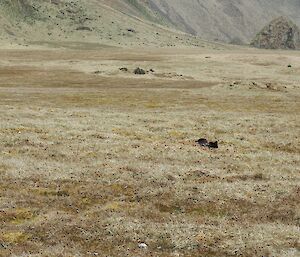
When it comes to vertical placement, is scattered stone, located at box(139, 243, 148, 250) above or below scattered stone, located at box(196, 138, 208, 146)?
above

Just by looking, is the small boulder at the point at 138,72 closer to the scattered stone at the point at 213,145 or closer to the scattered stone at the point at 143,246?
the scattered stone at the point at 213,145

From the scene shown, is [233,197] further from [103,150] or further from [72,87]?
[72,87]

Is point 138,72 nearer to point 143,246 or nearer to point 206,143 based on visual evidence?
point 206,143

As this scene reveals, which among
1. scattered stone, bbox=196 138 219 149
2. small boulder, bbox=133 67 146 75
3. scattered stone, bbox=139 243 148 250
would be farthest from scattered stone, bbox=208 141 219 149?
small boulder, bbox=133 67 146 75

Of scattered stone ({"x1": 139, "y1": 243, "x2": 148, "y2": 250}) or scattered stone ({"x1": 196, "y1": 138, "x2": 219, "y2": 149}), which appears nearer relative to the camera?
scattered stone ({"x1": 139, "y1": 243, "x2": 148, "y2": 250})

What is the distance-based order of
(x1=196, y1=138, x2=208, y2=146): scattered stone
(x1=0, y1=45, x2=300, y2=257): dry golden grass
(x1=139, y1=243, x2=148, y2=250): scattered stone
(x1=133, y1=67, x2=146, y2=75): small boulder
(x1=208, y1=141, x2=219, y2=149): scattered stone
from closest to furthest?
(x1=139, y1=243, x2=148, y2=250): scattered stone → (x1=0, y1=45, x2=300, y2=257): dry golden grass → (x1=208, y1=141, x2=219, y2=149): scattered stone → (x1=196, y1=138, x2=208, y2=146): scattered stone → (x1=133, y1=67, x2=146, y2=75): small boulder

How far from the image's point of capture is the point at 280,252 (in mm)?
→ 24406

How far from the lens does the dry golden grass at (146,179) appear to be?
25359 millimetres

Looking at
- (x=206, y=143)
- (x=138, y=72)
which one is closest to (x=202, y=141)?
(x=206, y=143)

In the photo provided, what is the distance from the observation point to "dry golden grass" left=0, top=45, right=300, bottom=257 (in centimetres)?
2536

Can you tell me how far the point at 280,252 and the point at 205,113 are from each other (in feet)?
144

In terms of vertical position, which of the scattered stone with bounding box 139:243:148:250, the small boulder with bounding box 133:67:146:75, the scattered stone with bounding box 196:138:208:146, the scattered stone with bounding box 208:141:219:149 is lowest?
the small boulder with bounding box 133:67:146:75

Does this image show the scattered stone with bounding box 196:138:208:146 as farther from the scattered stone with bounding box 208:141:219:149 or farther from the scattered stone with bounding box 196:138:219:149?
the scattered stone with bounding box 208:141:219:149

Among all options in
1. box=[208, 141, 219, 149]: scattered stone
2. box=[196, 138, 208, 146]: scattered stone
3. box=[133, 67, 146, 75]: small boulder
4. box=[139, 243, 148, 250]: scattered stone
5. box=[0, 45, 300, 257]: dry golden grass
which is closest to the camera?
box=[139, 243, 148, 250]: scattered stone
